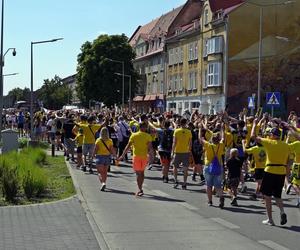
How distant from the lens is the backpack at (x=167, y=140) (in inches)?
682

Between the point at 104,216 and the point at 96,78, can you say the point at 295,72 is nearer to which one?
the point at 96,78

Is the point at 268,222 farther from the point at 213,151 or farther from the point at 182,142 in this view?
the point at 182,142

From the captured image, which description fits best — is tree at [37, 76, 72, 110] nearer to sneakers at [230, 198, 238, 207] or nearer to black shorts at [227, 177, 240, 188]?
black shorts at [227, 177, 240, 188]

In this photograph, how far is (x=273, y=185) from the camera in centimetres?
1029

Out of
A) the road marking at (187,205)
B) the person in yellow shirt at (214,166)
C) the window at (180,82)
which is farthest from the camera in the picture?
the window at (180,82)

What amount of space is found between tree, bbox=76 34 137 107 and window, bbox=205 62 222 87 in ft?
63.0

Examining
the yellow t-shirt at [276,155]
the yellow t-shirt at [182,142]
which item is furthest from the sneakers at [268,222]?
the yellow t-shirt at [182,142]

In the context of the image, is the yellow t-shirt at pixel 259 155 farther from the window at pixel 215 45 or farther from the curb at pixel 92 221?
the window at pixel 215 45

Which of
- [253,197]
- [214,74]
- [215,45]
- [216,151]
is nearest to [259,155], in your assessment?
[253,197]

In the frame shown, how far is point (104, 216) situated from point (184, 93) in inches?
2193

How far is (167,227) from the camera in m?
9.66

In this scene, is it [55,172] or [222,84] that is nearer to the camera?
[55,172]

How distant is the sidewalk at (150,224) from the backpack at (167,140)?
307 cm

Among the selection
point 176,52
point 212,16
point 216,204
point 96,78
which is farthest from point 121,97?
point 216,204
